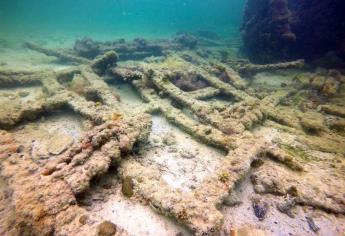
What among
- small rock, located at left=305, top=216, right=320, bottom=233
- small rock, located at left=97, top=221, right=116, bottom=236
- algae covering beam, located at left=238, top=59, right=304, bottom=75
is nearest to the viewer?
small rock, located at left=97, top=221, right=116, bottom=236

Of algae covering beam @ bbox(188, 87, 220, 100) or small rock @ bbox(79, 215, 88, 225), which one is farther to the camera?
algae covering beam @ bbox(188, 87, 220, 100)

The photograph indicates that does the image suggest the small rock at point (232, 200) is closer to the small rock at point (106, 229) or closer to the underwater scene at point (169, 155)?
the underwater scene at point (169, 155)

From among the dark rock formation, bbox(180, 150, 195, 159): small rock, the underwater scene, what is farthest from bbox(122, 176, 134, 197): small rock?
the dark rock formation

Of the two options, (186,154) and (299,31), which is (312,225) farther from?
(299,31)

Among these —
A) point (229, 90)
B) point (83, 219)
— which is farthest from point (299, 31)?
point (83, 219)

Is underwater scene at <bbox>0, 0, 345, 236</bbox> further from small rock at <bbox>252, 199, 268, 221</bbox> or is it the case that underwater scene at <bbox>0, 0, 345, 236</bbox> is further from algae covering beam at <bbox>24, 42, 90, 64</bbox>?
algae covering beam at <bbox>24, 42, 90, 64</bbox>

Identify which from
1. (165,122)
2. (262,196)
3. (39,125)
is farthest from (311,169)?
(39,125)

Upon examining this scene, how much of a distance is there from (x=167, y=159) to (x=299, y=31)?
11555 mm

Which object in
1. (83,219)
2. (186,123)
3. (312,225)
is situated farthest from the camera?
(186,123)

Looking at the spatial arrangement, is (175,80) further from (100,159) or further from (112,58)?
(100,159)

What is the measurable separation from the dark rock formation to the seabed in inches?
177

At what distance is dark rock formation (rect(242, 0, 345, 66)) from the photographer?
1069 cm

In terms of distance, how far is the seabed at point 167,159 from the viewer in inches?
110

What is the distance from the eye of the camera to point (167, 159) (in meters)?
4.38
